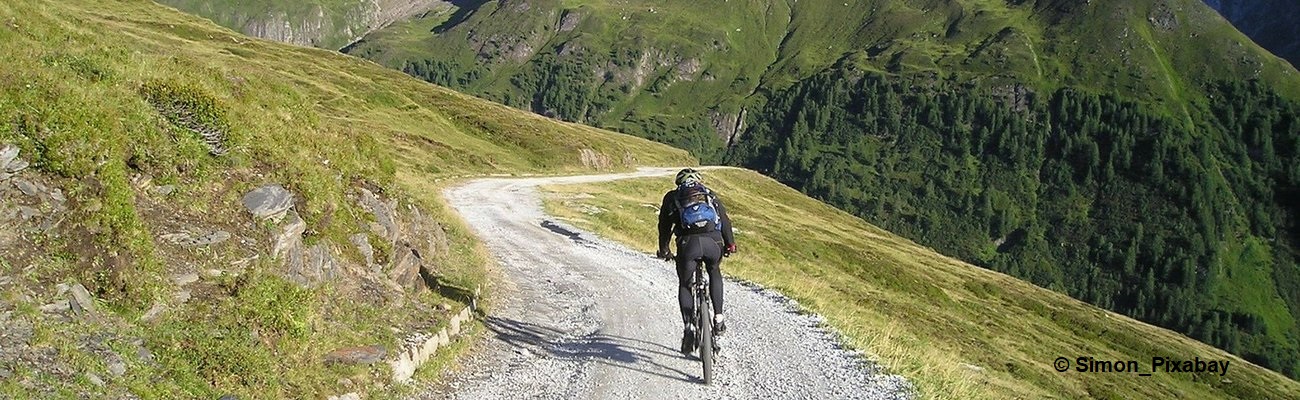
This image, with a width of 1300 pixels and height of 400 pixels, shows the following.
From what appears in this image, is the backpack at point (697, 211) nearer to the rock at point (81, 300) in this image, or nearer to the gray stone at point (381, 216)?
the gray stone at point (381, 216)

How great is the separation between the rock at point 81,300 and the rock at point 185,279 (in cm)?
118

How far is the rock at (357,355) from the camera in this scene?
1047cm

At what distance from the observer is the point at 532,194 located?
51.8 metres

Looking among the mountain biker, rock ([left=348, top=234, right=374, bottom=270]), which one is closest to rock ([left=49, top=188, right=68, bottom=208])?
rock ([left=348, top=234, right=374, bottom=270])

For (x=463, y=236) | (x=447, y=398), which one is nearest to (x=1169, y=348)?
(x=463, y=236)

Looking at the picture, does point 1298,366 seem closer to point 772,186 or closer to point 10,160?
point 772,186

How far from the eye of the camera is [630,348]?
45.9 feet

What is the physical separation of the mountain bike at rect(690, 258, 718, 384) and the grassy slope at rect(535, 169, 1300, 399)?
367 centimetres

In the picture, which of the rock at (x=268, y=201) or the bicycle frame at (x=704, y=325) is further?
the bicycle frame at (x=704, y=325)

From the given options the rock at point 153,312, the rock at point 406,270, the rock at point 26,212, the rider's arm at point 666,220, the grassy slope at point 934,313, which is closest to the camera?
the rock at point 26,212

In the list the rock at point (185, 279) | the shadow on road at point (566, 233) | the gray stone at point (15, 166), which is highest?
the gray stone at point (15, 166)

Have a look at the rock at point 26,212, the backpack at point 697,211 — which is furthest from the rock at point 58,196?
the backpack at point 697,211

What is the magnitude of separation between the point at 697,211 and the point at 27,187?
29.6 feet

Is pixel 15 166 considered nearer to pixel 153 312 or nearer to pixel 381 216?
Result: pixel 153 312
